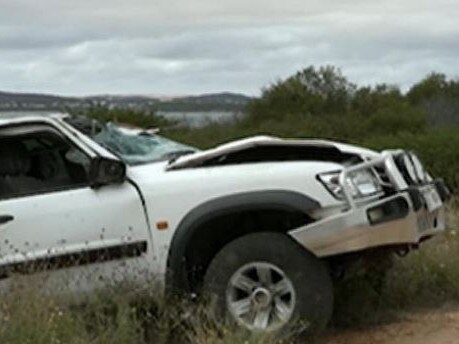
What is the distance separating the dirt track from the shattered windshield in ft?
5.79

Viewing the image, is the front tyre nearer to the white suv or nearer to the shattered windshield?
the white suv

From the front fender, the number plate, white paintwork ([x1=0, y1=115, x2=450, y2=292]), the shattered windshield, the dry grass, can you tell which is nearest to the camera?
the dry grass

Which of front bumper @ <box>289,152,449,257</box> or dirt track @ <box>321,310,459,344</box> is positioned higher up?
front bumper @ <box>289,152,449,257</box>

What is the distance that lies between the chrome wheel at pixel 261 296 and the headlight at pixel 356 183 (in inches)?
23.9

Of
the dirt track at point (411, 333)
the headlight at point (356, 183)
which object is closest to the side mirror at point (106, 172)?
the headlight at point (356, 183)

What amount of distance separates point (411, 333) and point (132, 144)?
2.37 meters

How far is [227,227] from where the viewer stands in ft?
24.6

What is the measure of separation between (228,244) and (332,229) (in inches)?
28.1

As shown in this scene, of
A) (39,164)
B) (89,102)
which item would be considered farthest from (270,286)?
(89,102)

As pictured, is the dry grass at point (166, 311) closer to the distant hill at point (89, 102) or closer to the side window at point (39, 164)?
the side window at point (39, 164)

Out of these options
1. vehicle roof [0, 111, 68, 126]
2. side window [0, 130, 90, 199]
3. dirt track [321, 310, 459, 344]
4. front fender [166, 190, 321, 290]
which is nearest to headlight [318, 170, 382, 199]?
front fender [166, 190, 321, 290]

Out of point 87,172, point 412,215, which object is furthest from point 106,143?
point 412,215

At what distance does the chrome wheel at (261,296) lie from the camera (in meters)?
7.19

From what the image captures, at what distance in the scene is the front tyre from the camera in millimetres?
7160
